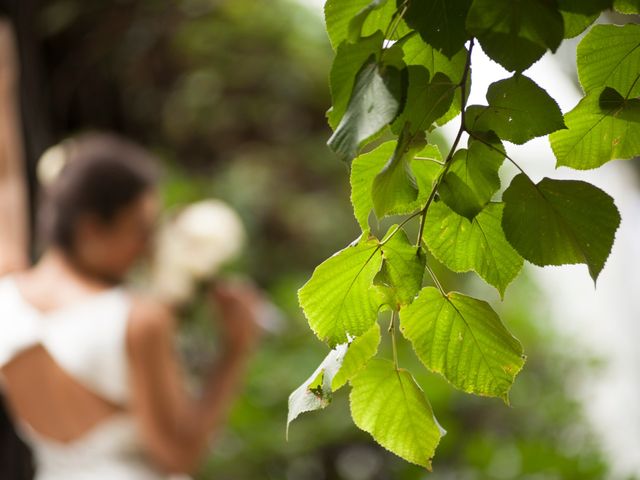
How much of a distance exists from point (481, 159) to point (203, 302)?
3.06 metres

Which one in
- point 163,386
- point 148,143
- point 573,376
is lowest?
point 573,376

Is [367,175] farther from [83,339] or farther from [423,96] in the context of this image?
[83,339]

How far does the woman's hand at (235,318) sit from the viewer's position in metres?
2.59

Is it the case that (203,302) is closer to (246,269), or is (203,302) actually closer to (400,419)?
(246,269)

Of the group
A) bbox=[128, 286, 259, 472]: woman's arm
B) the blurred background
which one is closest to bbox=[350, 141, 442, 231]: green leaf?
bbox=[128, 286, 259, 472]: woman's arm

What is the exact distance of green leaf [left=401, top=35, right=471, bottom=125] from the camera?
18.4 inches

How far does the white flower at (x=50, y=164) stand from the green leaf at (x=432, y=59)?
2364 mm

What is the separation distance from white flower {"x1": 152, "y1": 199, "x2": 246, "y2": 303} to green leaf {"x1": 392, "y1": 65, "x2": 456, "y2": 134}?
6.55ft

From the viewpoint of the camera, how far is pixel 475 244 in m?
0.49

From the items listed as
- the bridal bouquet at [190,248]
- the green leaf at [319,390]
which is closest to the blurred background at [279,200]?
the bridal bouquet at [190,248]

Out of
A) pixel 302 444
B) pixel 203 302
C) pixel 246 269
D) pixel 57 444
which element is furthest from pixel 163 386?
pixel 246 269

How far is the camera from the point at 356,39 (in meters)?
0.44

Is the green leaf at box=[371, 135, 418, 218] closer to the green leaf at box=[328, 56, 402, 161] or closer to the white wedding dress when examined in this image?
the green leaf at box=[328, 56, 402, 161]

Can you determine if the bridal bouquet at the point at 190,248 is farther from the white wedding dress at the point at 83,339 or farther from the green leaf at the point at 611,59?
the green leaf at the point at 611,59
